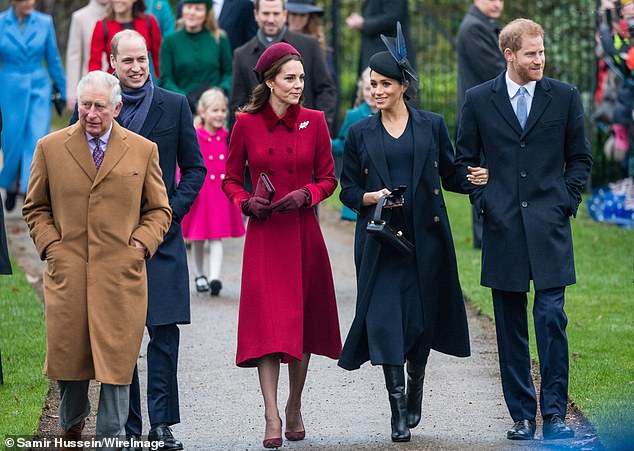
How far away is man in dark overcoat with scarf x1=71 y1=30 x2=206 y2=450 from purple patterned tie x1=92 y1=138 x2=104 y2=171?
0.46m

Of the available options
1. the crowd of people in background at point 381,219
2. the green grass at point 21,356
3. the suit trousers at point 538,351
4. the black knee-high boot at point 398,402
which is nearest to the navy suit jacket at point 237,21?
the green grass at point 21,356

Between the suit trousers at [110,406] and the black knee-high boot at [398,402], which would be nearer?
the suit trousers at [110,406]

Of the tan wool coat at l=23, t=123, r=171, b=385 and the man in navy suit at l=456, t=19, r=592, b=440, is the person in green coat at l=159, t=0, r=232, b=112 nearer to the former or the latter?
the man in navy suit at l=456, t=19, r=592, b=440

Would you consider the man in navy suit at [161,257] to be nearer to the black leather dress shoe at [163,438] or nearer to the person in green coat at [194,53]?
the black leather dress shoe at [163,438]

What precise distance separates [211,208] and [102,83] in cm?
500

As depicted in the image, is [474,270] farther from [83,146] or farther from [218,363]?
[83,146]

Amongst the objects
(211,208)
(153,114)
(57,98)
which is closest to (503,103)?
(153,114)

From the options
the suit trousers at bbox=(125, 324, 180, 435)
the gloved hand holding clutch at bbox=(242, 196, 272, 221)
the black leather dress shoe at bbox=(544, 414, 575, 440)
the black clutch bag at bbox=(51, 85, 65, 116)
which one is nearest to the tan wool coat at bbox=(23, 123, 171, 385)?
the suit trousers at bbox=(125, 324, 180, 435)

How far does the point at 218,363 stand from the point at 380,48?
5717 millimetres

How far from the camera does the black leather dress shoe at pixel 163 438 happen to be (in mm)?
6438

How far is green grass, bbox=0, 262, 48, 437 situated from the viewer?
7000 millimetres

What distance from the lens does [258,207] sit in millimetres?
6594

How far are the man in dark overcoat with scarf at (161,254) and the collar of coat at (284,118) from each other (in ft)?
1.37

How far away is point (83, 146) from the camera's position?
19.6ft
